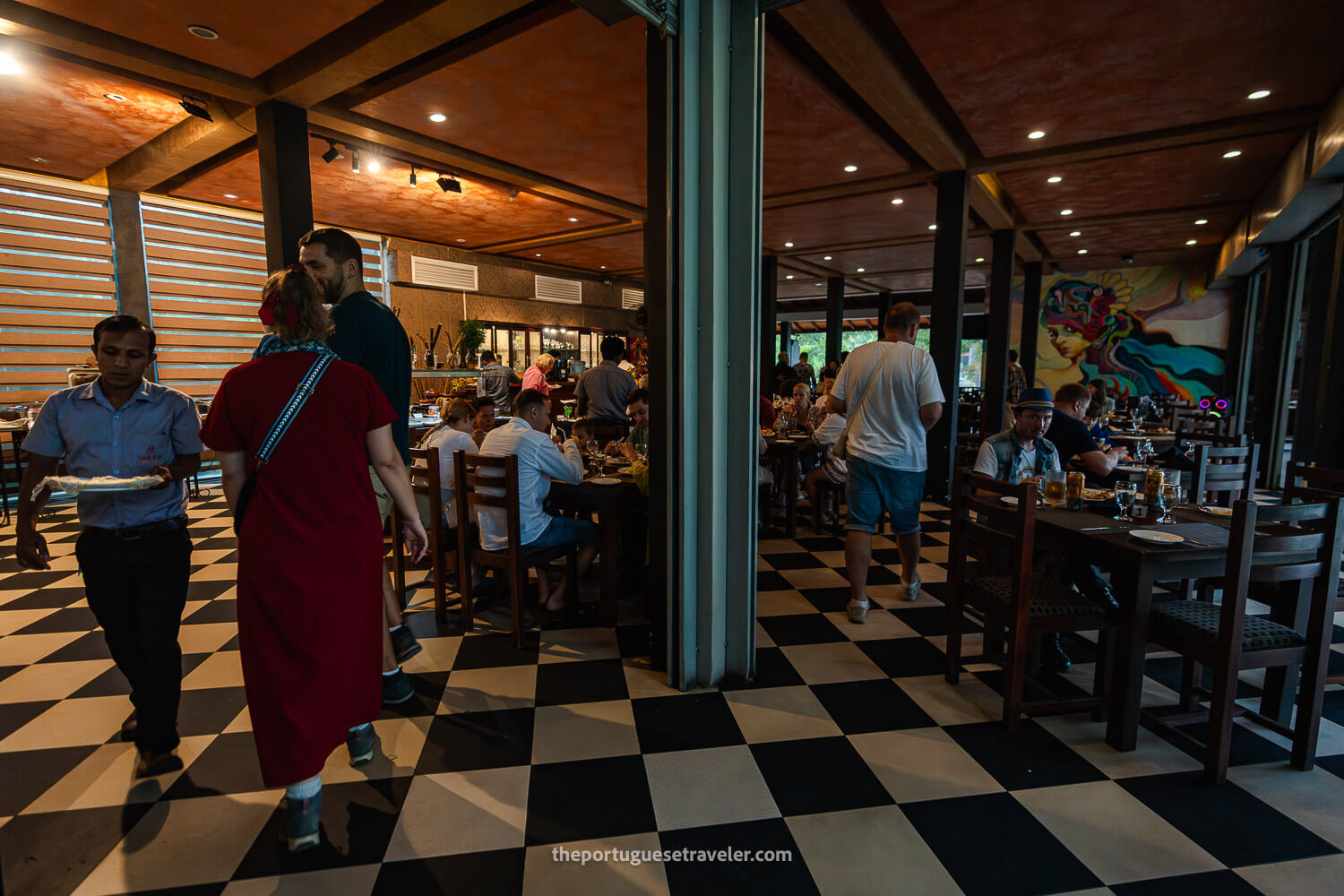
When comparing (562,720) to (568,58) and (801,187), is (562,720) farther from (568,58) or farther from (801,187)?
(801,187)

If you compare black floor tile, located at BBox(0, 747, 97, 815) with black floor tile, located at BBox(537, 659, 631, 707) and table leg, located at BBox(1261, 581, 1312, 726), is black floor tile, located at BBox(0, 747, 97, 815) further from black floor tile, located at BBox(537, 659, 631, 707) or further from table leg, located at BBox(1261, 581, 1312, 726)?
table leg, located at BBox(1261, 581, 1312, 726)

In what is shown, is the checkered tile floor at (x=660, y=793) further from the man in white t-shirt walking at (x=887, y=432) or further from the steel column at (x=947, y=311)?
the steel column at (x=947, y=311)

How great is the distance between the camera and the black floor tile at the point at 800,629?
3301 mm

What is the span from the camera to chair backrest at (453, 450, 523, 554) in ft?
9.95

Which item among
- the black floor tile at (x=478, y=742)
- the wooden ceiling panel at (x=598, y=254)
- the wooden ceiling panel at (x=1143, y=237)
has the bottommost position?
the black floor tile at (x=478, y=742)

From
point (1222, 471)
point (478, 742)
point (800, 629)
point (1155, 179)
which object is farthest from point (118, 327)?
point (1155, 179)

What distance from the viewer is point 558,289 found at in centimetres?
1259

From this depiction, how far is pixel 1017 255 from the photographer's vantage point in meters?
10.6

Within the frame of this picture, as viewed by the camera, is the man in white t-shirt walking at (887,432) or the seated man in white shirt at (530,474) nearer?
the seated man in white shirt at (530,474)

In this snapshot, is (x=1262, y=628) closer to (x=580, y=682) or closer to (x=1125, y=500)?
(x=1125, y=500)

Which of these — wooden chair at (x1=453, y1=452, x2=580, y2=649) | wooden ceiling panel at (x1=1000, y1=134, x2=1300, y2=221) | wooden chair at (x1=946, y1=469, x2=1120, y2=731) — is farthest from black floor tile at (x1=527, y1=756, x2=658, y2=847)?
wooden ceiling panel at (x1=1000, y1=134, x2=1300, y2=221)

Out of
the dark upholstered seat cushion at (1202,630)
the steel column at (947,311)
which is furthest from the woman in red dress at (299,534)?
the steel column at (947,311)

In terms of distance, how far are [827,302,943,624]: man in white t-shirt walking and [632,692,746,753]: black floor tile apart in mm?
1238

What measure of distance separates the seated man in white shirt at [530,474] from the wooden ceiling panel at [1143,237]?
899 cm
